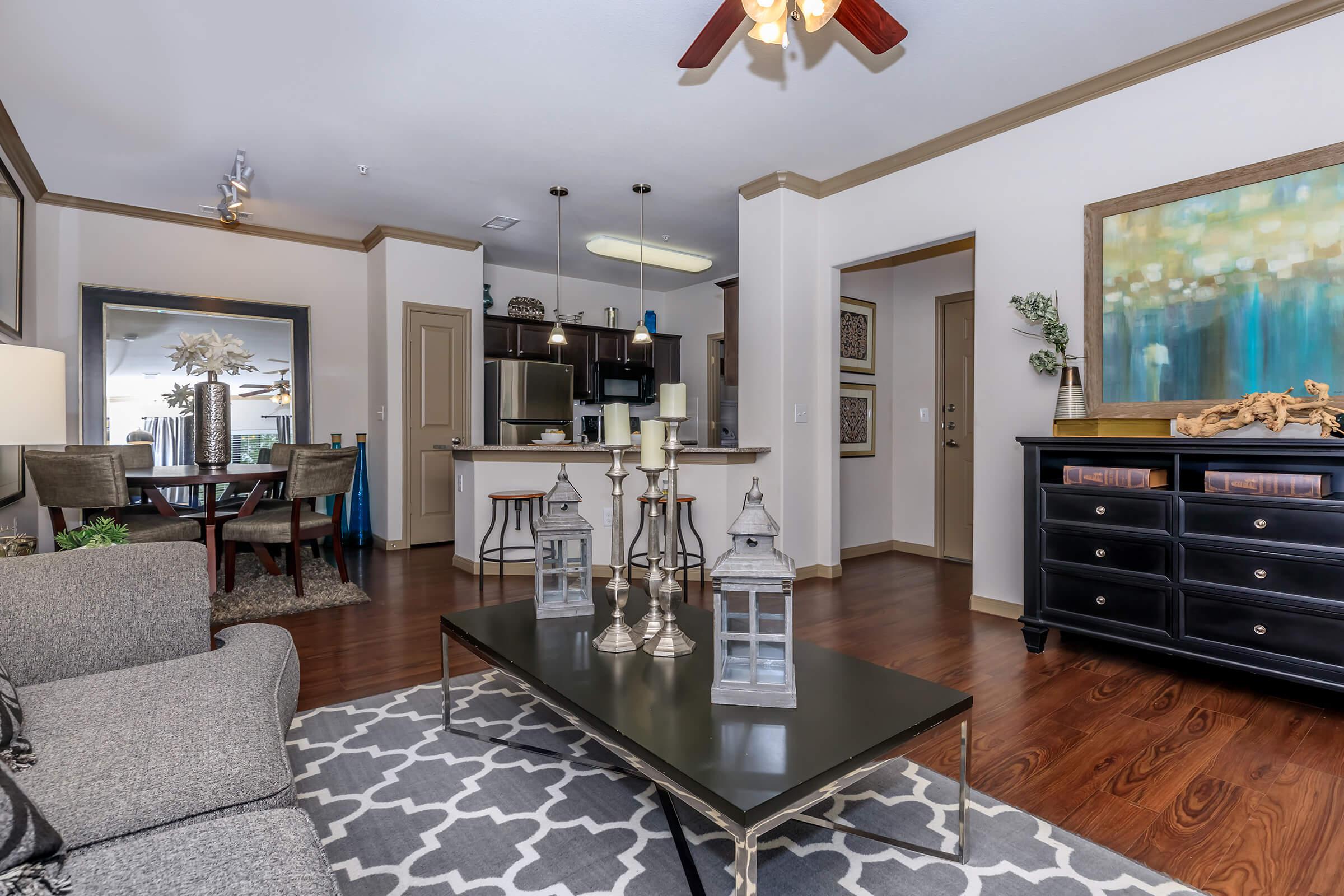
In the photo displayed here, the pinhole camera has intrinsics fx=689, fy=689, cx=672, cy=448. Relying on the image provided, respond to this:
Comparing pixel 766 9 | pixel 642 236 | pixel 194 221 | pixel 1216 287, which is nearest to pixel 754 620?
pixel 766 9

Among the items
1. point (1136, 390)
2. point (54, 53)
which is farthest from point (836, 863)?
point (54, 53)

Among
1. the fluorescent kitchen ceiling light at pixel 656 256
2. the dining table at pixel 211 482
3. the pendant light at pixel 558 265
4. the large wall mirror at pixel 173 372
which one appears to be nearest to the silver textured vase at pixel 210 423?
the dining table at pixel 211 482

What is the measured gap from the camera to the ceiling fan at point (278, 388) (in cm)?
572

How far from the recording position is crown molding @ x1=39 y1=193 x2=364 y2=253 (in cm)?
494

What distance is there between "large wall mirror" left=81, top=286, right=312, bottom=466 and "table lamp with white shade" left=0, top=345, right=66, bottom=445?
3466 millimetres

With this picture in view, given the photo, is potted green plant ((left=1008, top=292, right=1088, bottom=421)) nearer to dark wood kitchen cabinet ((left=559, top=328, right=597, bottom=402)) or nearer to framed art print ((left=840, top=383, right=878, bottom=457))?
framed art print ((left=840, top=383, right=878, bottom=457))

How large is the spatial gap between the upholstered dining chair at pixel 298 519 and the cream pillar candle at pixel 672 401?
3.10 metres

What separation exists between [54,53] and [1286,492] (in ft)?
17.5

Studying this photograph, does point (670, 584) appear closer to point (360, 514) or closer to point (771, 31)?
point (771, 31)

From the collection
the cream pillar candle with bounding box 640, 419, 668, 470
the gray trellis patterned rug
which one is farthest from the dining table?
the cream pillar candle with bounding box 640, 419, 668, 470

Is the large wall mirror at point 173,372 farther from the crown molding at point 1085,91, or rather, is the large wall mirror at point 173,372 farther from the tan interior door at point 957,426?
the tan interior door at point 957,426

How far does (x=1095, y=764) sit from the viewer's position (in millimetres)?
2037

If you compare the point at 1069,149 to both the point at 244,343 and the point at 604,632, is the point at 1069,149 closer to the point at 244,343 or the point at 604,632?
the point at 604,632

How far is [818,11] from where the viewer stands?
7.10 feet
